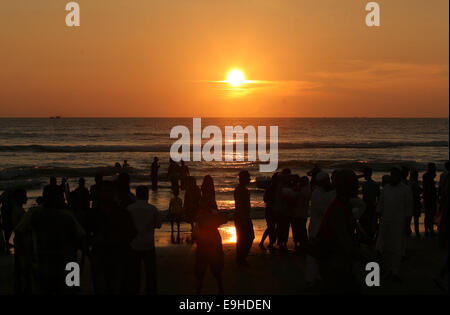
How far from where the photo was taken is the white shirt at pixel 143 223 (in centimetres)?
693

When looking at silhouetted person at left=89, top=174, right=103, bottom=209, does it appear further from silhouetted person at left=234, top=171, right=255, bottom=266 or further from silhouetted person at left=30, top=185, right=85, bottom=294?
silhouetted person at left=30, top=185, right=85, bottom=294

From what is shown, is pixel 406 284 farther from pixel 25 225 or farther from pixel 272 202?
pixel 25 225

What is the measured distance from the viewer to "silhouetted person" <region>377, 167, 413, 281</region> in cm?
831

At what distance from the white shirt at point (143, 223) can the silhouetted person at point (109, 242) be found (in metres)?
0.64

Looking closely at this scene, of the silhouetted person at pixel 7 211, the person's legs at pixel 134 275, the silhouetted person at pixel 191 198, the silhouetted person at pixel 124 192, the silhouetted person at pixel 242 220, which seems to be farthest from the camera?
the silhouetted person at pixel 191 198

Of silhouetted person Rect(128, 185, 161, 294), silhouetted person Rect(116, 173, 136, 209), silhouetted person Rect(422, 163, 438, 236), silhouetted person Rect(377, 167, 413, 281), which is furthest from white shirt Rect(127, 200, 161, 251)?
silhouetted person Rect(422, 163, 438, 236)

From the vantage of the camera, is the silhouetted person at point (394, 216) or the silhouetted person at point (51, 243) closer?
the silhouetted person at point (51, 243)

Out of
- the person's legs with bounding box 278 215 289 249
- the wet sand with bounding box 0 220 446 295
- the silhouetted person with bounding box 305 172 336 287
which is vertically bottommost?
the wet sand with bounding box 0 220 446 295

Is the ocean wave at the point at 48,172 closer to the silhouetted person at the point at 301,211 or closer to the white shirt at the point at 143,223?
the silhouetted person at the point at 301,211

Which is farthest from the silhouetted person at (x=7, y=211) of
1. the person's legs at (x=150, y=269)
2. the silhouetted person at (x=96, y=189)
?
the person's legs at (x=150, y=269)

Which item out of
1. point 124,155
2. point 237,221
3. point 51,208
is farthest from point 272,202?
point 124,155

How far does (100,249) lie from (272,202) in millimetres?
5250

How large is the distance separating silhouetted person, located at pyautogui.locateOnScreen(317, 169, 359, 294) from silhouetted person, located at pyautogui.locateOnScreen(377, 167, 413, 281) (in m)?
3.61

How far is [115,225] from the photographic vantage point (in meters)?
6.15
